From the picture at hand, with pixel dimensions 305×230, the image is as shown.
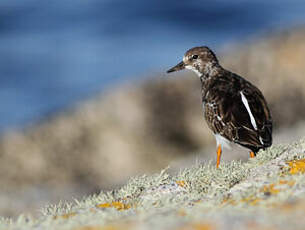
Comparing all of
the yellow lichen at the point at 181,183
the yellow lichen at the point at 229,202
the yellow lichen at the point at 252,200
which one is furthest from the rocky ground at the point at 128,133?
the yellow lichen at the point at 252,200

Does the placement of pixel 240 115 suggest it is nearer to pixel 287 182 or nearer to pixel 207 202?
pixel 287 182

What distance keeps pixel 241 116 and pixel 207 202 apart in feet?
11.9

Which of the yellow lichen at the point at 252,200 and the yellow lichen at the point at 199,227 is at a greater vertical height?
the yellow lichen at the point at 199,227

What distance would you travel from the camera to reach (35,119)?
21.8m

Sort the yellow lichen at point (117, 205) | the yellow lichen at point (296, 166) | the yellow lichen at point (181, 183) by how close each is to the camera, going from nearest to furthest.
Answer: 1. the yellow lichen at point (117, 205)
2. the yellow lichen at point (296, 166)
3. the yellow lichen at point (181, 183)

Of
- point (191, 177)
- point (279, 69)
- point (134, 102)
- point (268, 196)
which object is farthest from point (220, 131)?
point (279, 69)

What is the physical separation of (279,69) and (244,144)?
14.0m

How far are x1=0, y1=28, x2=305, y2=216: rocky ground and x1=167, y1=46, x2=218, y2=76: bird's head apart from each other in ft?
21.8

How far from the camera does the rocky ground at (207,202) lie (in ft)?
14.3

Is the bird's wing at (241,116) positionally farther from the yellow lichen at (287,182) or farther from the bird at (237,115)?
the yellow lichen at (287,182)

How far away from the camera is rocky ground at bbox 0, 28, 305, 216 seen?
19.0m

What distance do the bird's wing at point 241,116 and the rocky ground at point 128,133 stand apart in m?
8.03

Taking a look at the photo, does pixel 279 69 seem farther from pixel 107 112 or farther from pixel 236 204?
pixel 236 204

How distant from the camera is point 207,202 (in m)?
5.53
